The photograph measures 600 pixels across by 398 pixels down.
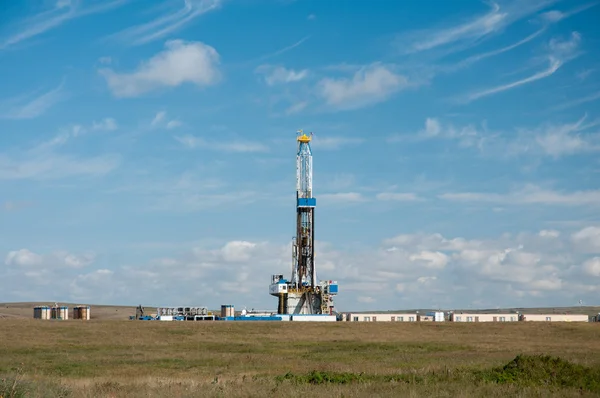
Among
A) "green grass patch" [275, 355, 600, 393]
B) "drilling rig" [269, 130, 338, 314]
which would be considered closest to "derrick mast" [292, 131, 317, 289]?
"drilling rig" [269, 130, 338, 314]

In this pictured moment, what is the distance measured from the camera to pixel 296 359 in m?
54.9

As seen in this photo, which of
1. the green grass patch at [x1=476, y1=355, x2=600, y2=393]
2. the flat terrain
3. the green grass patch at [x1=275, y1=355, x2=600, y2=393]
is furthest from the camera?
the green grass patch at [x1=275, y1=355, x2=600, y2=393]

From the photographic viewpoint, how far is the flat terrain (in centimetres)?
2675

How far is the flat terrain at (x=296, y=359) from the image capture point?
2675 centimetres

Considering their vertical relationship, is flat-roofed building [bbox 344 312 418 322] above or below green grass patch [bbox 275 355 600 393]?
below

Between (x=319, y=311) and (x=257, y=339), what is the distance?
37.0m

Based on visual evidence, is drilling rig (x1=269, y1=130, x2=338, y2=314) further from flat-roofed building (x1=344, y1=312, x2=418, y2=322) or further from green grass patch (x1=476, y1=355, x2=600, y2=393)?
green grass patch (x1=476, y1=355, x2=600, y2=393)

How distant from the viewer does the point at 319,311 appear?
385 ft

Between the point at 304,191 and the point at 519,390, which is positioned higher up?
the point at 304,191

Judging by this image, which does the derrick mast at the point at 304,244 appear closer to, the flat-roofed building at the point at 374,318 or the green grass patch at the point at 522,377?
the flat-roofed building at the point at 374,318

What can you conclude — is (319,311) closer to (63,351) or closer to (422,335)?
(422,335)

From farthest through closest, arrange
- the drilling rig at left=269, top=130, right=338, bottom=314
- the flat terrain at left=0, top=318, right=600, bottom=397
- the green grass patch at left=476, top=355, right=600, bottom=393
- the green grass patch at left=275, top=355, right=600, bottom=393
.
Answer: the drilling rig at left=269, top=130, right=338, bottom=314
the green grass patch at left=275, top=355, right=600, bottom=393
the green grass patch at left=476, top=355, right=600, bottom=393
the flat terrain at left=0, top=318, right=600, bottom=397

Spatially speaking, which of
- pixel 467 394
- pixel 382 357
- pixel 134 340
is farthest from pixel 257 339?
pixel 467 394

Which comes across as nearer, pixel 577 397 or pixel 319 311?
pixel 577 397
